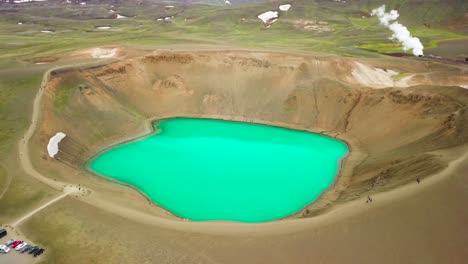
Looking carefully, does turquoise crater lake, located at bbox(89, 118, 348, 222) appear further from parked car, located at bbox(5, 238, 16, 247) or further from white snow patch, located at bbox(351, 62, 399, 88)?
white snow patch, located at bbox(351, 62, 399, 88)

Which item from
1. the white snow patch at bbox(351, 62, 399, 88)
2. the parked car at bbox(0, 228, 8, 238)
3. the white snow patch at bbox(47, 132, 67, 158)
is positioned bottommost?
the white snow patch at bbox(47, 132, 67, 158)

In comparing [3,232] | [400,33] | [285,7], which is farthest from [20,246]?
[285,7]

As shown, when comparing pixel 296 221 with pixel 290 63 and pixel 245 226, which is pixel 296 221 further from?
pixel 290 63

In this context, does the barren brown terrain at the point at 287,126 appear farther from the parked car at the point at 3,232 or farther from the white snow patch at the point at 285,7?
the white snow patch at the point at 285,7

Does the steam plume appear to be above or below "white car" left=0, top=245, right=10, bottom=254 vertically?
above

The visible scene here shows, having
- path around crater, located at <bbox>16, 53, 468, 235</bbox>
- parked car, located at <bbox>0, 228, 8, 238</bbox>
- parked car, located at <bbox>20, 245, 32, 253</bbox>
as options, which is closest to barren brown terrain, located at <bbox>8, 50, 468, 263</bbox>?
path around crater, located at <bbox>16, 53, 468, 235</bbox>
